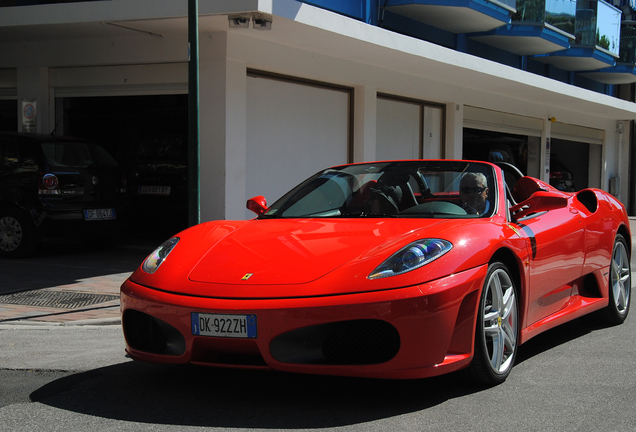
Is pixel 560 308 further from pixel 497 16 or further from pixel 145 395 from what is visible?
pixel 497 16

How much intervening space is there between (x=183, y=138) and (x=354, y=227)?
331 inches

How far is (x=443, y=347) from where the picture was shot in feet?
11.9

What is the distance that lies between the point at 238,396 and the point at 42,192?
Result: 6.97m

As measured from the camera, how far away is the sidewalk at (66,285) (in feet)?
21.2

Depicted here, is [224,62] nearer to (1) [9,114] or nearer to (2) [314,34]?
(2) [314,34]

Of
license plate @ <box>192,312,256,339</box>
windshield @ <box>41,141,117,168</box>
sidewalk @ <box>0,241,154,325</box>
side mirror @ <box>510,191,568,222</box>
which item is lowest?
sidewalk @ <box>0,241,154,325</box>

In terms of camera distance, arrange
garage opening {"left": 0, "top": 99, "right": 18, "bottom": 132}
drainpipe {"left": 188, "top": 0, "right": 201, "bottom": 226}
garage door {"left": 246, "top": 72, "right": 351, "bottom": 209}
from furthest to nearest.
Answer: garage opening {"left": 0, "top": 99, "right": 18, "bottom": 132} → garage door {"left": 246, "top": 72, "right": 351, "bottom": 209} → drainpipe {"left": 188, "top": 0, "right": 201, "bottom": 226}

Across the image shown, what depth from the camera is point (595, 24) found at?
22531 mm

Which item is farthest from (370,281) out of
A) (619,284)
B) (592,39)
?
(592,39)

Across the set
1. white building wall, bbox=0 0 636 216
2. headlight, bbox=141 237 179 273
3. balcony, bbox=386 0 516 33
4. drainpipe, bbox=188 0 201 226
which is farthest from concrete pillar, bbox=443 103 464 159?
headlight, bbox=141 237 179 273

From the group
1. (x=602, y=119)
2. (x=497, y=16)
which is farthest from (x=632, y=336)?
(x=602, y=119)

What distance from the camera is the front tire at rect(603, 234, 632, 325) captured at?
5977 millimetres

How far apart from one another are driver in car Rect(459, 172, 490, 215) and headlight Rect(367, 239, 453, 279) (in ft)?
2.68

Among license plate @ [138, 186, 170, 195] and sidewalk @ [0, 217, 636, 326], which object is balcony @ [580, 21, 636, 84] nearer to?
license plate @ [138, 186, 170, 195]
